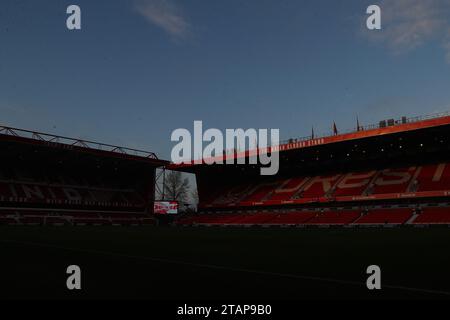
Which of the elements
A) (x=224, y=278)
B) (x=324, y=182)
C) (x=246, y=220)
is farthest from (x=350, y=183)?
(x=224, y=278)

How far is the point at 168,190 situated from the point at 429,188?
A: 207 feet

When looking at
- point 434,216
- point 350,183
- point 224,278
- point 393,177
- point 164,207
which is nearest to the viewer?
point 224,278

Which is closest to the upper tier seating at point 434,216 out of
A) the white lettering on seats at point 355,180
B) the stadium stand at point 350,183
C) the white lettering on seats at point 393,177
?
the stadium stand at point 350,183

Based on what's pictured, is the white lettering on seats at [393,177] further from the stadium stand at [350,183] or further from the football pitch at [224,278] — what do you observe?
the football pitch at [224,278]

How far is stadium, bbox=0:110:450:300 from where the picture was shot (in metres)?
7.41

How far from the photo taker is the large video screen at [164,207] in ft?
197

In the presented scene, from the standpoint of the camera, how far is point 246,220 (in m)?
51.7

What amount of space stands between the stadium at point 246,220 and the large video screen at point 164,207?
0.40 meters

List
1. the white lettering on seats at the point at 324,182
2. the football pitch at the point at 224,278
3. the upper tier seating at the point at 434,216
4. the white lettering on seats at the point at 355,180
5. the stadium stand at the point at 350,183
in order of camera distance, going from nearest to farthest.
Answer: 1. the football pitch at the point at 224,278
2. the upper tier seating at the point at 434,216
3. the stadium stand at the point at 350,183
4. the white lettering on seats at the point at 355,180
5. the white lettering on seats at the point at 324,182

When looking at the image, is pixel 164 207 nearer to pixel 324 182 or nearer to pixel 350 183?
pixel 324 182

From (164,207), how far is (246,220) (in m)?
16.1

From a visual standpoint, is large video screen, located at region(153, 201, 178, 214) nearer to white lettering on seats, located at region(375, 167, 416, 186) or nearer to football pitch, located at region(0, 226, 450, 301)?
white lettering on seats, located at region(375, 167, 416, 186)
